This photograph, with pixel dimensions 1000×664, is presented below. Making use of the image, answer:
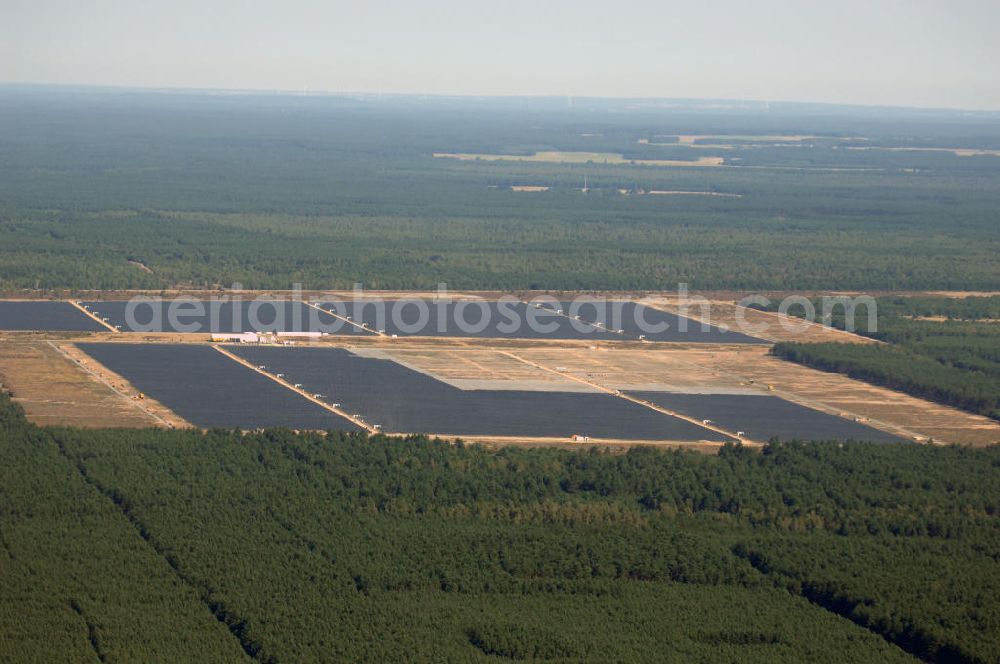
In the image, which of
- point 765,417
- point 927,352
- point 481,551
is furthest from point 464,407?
point 927,352

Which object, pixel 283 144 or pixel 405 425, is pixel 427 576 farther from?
pixel 283 144

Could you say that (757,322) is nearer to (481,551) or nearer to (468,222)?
(481,551)

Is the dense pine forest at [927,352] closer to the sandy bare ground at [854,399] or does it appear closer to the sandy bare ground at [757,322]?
the sandy bare ground at [854,399]

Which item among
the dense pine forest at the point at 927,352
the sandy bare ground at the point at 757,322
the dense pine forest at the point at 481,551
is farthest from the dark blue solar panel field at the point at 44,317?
the dense pine forest at the point at 927,352

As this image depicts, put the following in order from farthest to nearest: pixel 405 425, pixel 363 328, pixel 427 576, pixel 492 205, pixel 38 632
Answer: pixel 492 205, pixel 363 328, pixel 405 425, pixel 427 576, pixel 38 632

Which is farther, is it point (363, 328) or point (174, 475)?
point (363, 328)

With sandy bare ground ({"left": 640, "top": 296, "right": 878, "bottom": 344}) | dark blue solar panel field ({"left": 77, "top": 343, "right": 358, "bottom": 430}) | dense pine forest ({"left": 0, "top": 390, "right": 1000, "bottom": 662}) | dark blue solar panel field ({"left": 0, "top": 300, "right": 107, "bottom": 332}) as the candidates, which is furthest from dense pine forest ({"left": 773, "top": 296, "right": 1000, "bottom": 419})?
dark blue solar panel field ({"left": 0, "top": 300, "right": 107, "bottom": 332})

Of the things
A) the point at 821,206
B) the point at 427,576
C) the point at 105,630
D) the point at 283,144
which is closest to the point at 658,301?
the point at 427,576
